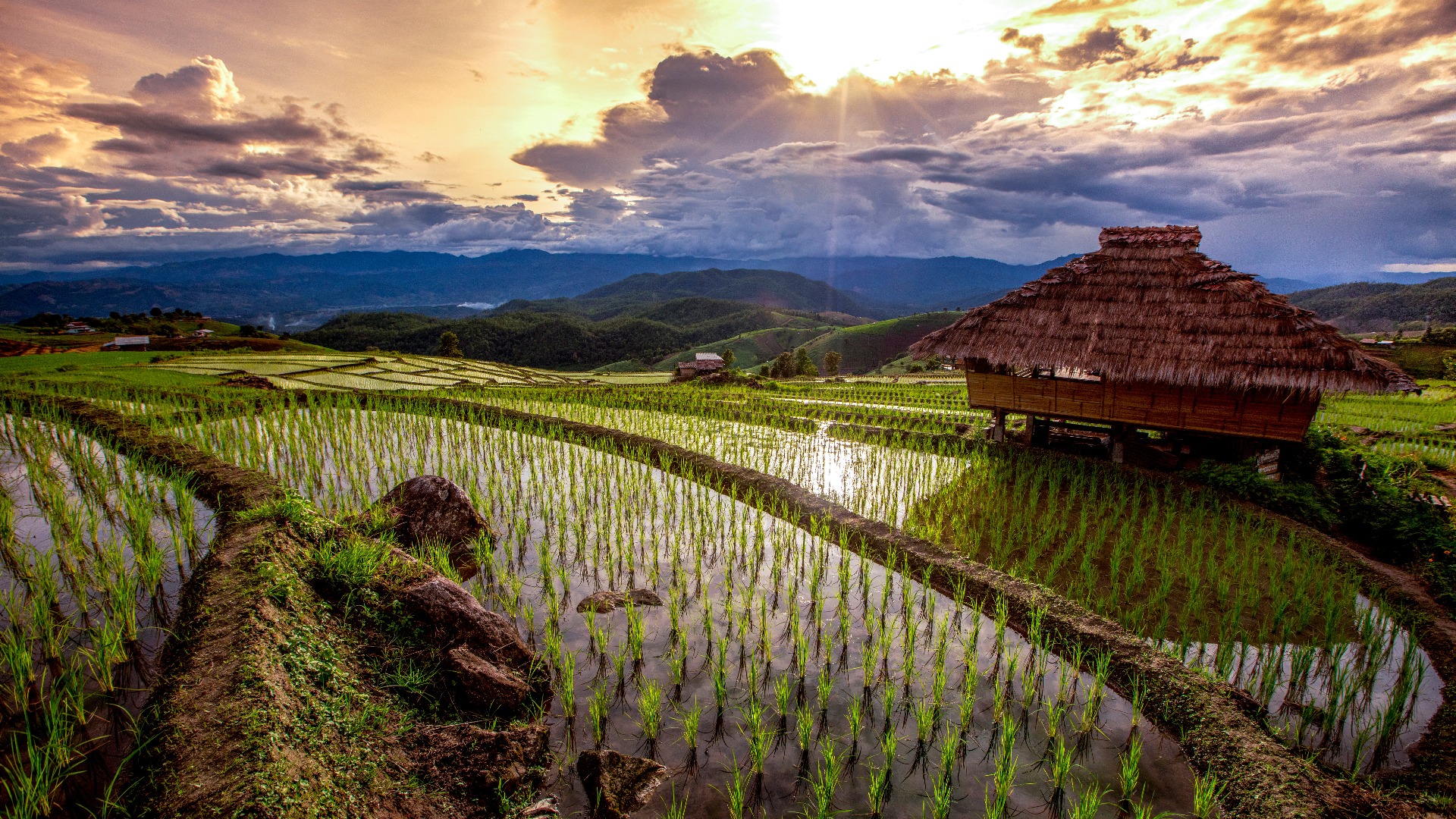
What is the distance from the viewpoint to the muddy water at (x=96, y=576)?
9.58 feet

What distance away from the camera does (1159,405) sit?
9469 mm

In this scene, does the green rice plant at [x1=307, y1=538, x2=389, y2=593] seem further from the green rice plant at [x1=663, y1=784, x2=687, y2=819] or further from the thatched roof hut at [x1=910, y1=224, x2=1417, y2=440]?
the thatched roof hut at [x1=910, y1=224, x2=1417, y2=440]

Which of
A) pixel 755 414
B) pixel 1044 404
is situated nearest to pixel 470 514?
pixel 755 414

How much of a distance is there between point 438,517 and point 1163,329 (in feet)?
35.0

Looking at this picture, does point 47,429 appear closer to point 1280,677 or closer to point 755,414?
point 755,414

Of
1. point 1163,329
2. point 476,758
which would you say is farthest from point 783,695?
point 1163,329

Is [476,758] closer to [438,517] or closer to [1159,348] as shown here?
[438,517]

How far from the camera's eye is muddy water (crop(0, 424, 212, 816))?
2.92 metres

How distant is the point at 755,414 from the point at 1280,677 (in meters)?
10.2

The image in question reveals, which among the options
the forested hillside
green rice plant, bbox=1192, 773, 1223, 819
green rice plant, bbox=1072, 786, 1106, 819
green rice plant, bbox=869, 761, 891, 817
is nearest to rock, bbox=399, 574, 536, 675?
green rice plant, bbox=869, 761, 891, 817

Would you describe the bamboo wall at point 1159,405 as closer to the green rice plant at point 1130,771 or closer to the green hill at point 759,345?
the green rice plant at point 1130,771

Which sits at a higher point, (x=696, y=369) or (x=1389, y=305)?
(x=1389, y=305)

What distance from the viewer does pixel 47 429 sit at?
8.41 m

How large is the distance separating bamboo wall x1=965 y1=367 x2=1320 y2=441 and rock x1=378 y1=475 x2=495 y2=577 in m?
9.28
